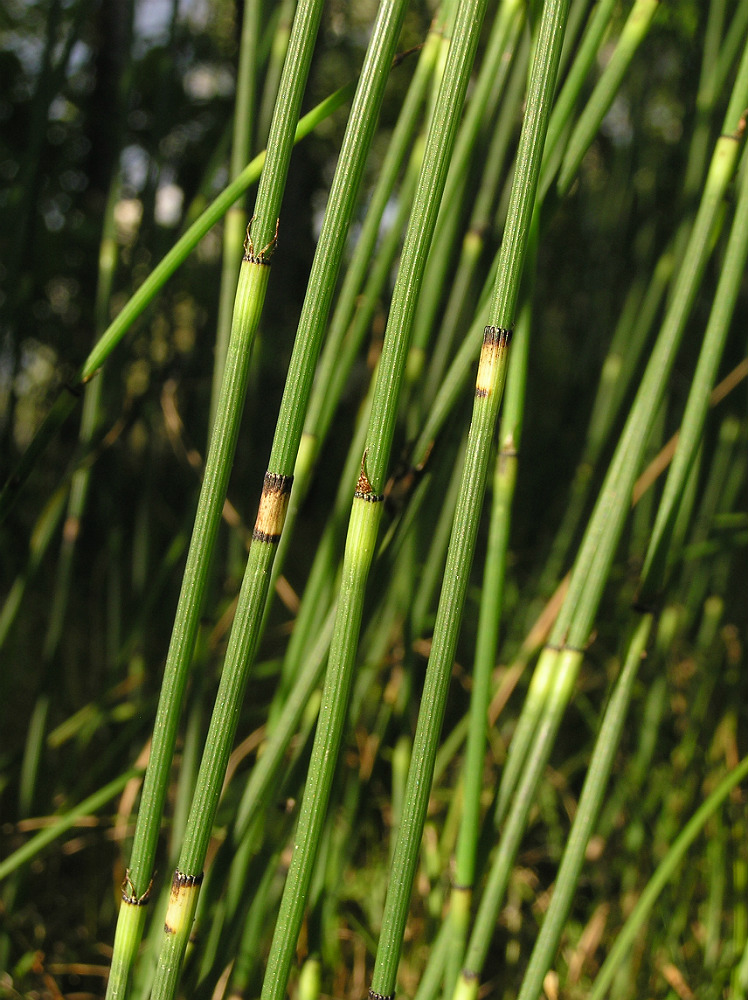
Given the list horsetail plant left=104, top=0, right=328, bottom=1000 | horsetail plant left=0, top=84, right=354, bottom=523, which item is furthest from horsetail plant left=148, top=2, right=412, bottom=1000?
horsetail plant left=0, top=84, right=354, bottom=523

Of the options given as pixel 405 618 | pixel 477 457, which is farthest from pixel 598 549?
pixel 405 618

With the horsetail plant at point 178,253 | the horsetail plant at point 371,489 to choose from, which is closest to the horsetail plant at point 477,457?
the horsetail plant at point 371,489

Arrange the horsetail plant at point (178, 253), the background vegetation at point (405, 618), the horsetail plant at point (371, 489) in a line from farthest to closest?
the background vegetation at point (405, 618), the horsetail plant at point (178, 253), the horsetail plant at point (371, 489)

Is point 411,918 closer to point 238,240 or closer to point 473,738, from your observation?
point 473,738

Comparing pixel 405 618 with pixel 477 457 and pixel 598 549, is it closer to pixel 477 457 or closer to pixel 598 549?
pixel 598 549

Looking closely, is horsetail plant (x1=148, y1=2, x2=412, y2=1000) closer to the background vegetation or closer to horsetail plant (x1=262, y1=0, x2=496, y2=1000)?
horsetail plant (x1=262, y1=0, x2=496, y2=1000)

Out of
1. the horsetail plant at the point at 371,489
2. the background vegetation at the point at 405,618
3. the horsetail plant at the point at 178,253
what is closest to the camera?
the horsetail plant at the point at 371,489

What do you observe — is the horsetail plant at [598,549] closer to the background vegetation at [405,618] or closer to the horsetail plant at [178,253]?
the background vegetation at [405,618]

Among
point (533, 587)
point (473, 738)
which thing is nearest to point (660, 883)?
point (473, 738)
